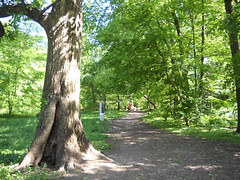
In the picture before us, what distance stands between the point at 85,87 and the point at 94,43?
19.6 m

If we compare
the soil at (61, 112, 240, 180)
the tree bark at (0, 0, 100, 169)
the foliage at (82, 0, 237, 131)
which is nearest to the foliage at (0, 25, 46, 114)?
the foliage at (82, 0, 237, 131)

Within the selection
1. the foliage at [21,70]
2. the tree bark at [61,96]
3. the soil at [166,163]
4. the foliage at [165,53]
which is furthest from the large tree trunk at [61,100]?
the foliage at [21,70]

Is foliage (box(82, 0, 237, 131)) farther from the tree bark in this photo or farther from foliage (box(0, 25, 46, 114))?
foliage (box(0, 25, 46, 114))

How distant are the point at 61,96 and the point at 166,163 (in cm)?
327

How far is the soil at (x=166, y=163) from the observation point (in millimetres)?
4117

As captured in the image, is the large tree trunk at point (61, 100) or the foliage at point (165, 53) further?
the foliage at point (165, 53)

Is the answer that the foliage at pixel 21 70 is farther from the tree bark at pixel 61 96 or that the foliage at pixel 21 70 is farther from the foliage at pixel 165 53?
the tree bark at pixel 61 96

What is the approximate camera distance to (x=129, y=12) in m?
11.0

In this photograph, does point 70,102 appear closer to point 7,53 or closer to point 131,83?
point 131,83

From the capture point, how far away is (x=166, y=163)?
516 centimetres

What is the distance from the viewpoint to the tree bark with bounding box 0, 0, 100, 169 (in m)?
4.56

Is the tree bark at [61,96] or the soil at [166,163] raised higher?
the tree bark at [61,96]

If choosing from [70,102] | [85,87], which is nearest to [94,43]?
[70,102]

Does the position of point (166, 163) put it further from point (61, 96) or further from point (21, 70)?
point (21, 70)
